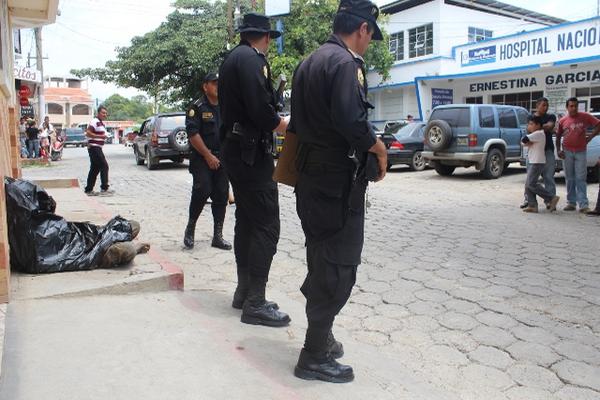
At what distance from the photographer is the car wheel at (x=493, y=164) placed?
13.0 metres

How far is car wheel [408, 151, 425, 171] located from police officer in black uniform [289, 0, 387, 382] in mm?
12778

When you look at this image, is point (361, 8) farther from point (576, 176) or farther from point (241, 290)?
point (576, 176)

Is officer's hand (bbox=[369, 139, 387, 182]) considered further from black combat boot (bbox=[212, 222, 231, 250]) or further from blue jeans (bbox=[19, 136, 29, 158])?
blue jeans (bbox=[19, 136, 29, 158])

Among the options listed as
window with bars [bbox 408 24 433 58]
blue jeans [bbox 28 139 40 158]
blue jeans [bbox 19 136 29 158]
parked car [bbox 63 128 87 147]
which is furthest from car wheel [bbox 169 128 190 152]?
parked car [bbox 63 128 87 147]

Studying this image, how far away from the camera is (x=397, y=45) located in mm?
26281

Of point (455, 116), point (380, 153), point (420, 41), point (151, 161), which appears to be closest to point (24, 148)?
point (151, 161)

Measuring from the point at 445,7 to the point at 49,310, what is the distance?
23759 mm

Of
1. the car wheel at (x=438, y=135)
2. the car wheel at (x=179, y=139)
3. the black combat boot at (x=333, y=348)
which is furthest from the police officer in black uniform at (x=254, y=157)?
the car wheel at (x=179, y=139)

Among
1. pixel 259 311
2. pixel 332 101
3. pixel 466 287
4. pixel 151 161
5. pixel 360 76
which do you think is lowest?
pixel 466 287

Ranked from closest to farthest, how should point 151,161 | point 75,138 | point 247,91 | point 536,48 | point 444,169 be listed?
point 247,91 < point 444,169 < point 151,161 < point 536,48 < point 75,138

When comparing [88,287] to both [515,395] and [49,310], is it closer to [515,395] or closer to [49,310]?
[49,310]

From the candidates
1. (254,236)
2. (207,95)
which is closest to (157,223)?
(207,95)

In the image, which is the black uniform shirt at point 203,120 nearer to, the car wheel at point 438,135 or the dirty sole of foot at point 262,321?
the dirty sole of foot at point 262,321

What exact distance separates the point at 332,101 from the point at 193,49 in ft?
72.3
